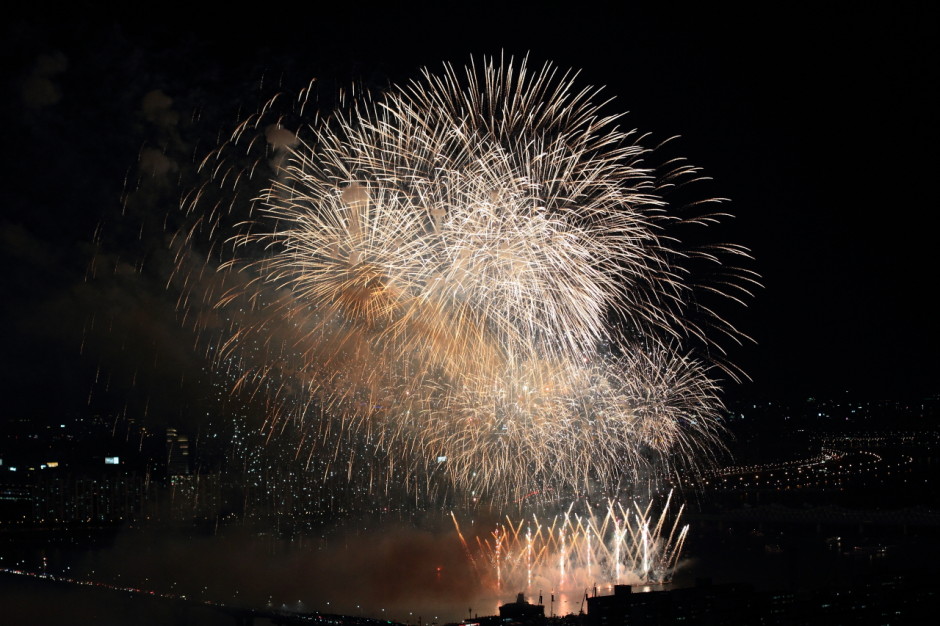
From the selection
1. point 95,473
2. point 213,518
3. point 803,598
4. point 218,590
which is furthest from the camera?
point 95,473

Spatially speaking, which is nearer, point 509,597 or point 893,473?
point 509,597

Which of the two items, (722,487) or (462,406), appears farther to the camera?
(722,487)

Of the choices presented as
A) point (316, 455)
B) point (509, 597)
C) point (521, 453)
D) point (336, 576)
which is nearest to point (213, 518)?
point (316, 455)

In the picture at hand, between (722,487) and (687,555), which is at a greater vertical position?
(722,487)

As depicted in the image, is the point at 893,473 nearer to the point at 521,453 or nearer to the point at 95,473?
the point at 521,453

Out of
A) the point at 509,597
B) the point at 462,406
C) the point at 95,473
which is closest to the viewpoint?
the point at 462,406

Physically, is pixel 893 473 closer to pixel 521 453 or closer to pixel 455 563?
pixel 455 563

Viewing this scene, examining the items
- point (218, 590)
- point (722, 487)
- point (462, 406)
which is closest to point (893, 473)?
point (722, 487)

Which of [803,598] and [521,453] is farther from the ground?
[521,453]

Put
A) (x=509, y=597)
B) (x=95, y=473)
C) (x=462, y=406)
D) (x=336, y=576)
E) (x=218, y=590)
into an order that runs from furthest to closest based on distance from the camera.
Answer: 1. (x=95, y=473)
2. (x=336, y=576)
3. (x=218, y=590)
4. (x=509, y=597)
5. (x=462, y=406)
